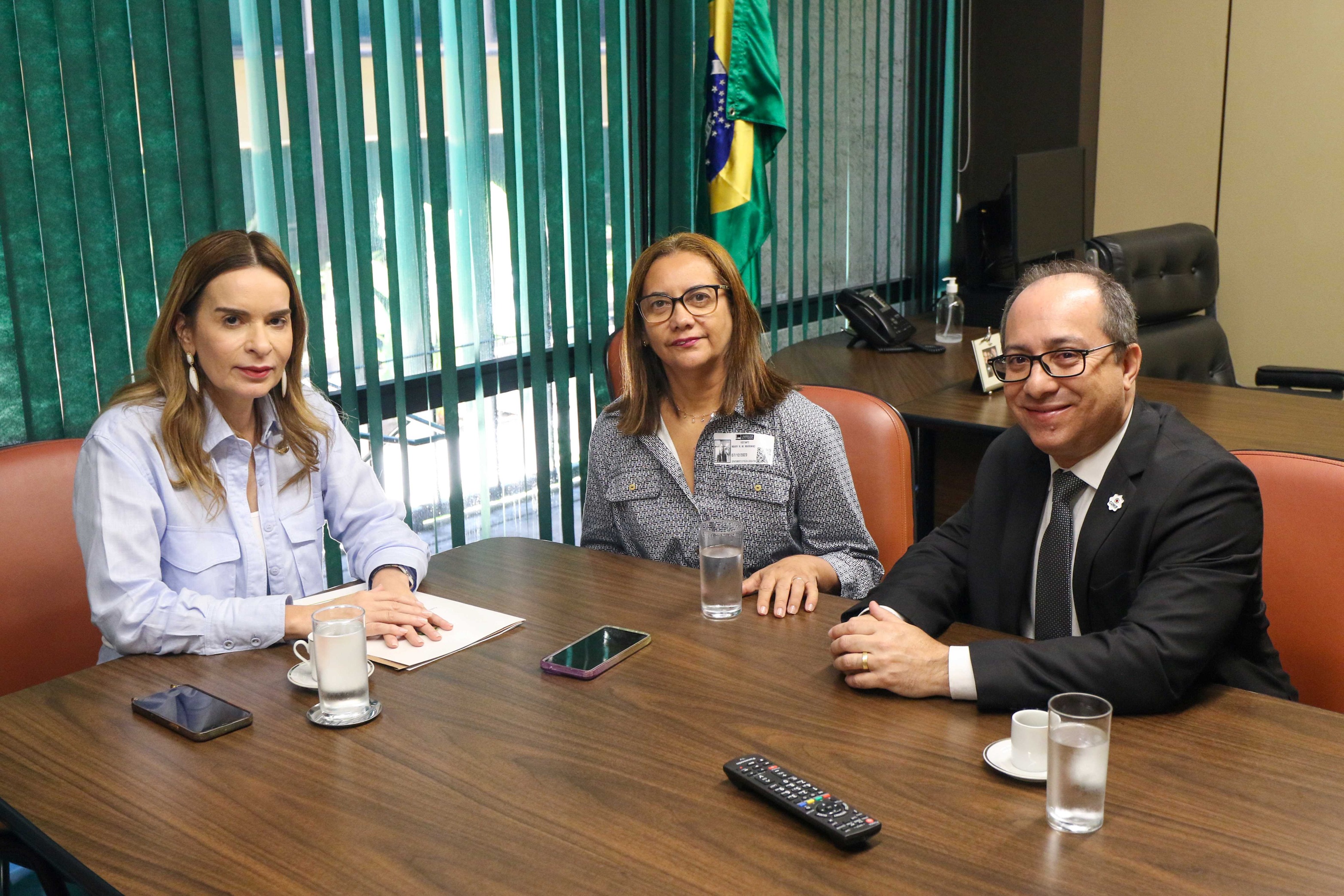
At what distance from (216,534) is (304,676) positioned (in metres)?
0.46

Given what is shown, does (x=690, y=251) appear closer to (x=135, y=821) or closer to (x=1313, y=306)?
(x=135, y=821)

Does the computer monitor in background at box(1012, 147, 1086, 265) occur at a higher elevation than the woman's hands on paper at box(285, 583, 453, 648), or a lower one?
higher

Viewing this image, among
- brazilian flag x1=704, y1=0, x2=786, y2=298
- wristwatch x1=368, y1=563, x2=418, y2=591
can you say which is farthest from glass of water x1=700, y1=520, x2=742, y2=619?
brazilian flag x1=704, y1=0, x2=786, y2=298

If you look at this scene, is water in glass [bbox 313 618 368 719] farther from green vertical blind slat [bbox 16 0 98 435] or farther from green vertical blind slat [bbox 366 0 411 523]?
green vertical blind slat [bbox 366 0 411 523]

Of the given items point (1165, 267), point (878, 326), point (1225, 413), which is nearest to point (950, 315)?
point (878, 326)

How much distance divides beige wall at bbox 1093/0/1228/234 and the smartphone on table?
453 centimetres

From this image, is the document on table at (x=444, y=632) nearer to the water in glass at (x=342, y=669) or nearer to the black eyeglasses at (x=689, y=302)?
the water in glass at (x=342, y=669)

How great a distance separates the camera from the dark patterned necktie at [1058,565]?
65.5 inches

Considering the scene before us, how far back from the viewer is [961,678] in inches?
55.6

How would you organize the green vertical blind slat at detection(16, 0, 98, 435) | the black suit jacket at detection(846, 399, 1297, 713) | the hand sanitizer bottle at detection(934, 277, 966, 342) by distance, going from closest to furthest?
the black suit jacket at detection(846, 399, 1297, 713)
the green vertical blind slat at detection(16, 0, 98, 435)
the hand sanitizer bottle at detection(934, 277, 966, 342)

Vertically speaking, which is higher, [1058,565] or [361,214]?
[361,214]

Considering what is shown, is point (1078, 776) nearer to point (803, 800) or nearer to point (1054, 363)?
point (803, 800)

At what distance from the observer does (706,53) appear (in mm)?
3570

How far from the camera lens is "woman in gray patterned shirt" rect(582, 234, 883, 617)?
2.17 metres
